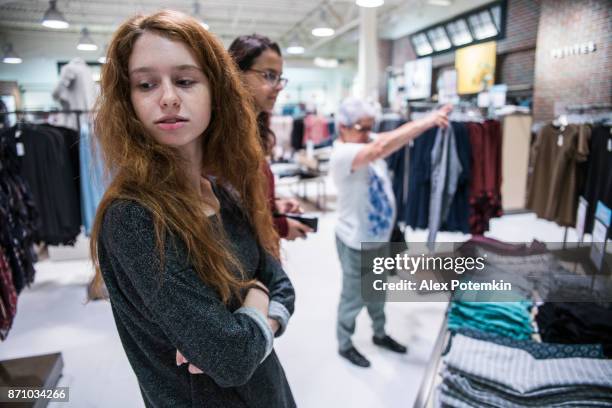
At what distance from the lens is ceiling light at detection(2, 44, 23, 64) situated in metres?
1.95

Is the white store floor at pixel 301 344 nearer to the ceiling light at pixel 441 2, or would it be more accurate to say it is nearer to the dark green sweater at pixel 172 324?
the dark green sweater at pixel 172 324

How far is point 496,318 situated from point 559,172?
2694 mm

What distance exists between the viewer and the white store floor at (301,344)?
6.54ft

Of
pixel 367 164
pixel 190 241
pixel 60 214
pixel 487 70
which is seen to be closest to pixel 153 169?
pixel 190 241

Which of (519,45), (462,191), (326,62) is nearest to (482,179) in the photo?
(462,191)

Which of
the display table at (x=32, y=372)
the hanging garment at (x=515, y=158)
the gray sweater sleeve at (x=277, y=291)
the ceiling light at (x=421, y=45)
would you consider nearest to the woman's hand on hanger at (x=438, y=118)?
the gray sweater sleeve at (x=277, y=291)

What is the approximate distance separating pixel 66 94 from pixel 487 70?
835 cm

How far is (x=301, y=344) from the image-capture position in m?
2.55

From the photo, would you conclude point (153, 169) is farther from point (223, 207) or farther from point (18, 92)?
point (18, 92)

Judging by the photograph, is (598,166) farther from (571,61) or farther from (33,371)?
(33,371)

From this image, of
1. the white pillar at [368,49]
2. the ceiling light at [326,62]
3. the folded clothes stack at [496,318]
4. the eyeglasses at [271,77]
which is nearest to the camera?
the folded clothes stack at [496,318]

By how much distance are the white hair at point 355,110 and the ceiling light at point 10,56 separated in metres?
1.75

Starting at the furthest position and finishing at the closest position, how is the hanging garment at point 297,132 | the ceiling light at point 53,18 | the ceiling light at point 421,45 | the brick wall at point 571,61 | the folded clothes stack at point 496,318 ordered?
1. the ceiling light at point 421,45
2. the hanging garment at point 297,132
3. the brick wall at point 571,61
4. the ceiling light at point 53,18
5. the folded clothes stack at point 496,318

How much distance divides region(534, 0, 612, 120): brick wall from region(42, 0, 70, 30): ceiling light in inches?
198
